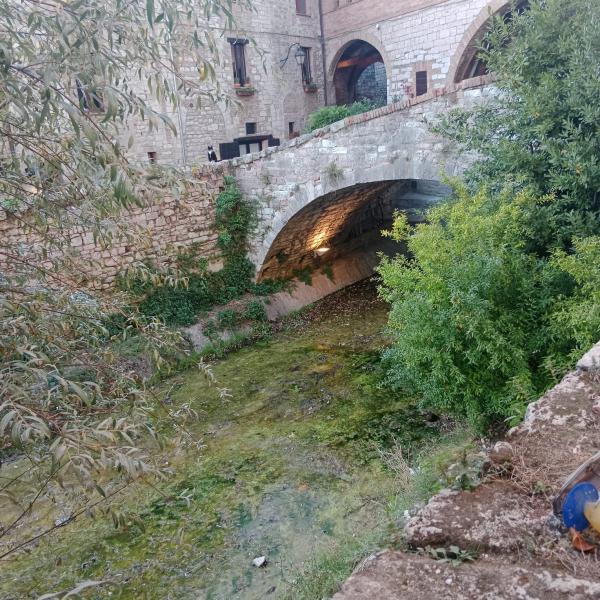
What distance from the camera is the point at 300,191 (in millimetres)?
10695

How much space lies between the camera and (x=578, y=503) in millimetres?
2039

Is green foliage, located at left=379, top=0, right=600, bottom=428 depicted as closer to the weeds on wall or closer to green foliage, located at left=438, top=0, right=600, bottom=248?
green foliage, located at left=438, top=0, right=600, bottom=248

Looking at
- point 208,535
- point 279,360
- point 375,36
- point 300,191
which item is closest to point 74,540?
point 208,535

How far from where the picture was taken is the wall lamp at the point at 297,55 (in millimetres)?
18031

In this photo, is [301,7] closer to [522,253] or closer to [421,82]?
[421,82]

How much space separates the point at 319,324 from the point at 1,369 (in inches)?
367

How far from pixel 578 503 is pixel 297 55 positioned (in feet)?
61.5

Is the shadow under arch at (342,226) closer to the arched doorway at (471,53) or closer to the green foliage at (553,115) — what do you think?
the arched doorway at (471,53)

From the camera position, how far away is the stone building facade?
47.9 ft

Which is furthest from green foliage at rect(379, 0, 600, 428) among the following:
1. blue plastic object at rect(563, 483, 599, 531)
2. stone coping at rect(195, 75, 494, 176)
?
blue plastic object at rect(563, 483, 599, 531)

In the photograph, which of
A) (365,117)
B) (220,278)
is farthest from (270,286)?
(365,117)

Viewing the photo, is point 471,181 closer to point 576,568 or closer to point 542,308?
point 542,308

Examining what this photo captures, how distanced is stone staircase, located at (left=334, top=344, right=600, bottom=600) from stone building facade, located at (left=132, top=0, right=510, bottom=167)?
40.9 ft

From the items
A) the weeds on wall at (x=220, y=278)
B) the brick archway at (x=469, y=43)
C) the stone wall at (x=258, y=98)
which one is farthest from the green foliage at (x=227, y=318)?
the brick archway at (x=469, y=43)
